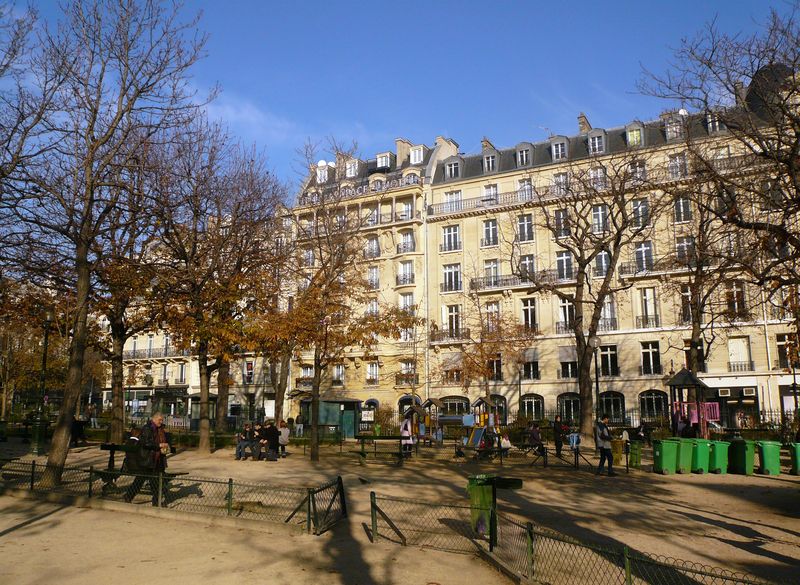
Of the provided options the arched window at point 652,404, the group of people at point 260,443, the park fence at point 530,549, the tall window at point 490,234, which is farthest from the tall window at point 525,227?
the park fence at point 530,549

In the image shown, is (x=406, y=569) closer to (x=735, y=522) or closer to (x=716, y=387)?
(x=735, y=522)

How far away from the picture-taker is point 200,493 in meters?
13.4

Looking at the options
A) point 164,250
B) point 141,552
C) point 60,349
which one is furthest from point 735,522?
point 60,349

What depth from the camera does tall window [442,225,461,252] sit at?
4844 centimetres

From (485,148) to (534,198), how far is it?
27.4 feet

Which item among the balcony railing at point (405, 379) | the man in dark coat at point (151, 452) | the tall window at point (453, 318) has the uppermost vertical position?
the tall window at point (453, 318)

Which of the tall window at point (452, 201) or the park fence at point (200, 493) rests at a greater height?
the tall window at point (452, 201)

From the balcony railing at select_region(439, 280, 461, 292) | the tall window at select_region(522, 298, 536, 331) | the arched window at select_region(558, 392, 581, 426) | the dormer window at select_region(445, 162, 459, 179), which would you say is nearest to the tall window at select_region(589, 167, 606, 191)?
the tall window at select_region(522, 298, 536, 331)

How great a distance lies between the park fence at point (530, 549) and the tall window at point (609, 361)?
32.0 metres

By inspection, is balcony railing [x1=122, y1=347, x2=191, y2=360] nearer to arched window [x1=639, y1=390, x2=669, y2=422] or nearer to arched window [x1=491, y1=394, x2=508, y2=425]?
arched window [x1=491, y1=394, x2=508, y2=425]

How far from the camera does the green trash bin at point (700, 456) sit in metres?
18.7

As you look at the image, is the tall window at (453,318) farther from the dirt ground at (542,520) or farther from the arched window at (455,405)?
the dirt ground at (542,520)

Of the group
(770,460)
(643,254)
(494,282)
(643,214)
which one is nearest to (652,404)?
(643,254)

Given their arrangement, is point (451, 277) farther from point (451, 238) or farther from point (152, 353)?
point (152, 353)
